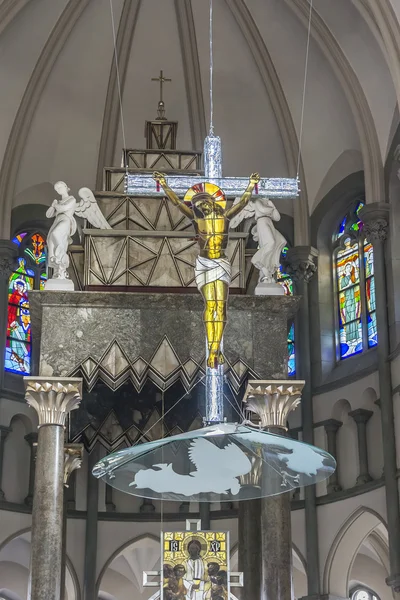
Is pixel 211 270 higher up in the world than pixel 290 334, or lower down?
lower down

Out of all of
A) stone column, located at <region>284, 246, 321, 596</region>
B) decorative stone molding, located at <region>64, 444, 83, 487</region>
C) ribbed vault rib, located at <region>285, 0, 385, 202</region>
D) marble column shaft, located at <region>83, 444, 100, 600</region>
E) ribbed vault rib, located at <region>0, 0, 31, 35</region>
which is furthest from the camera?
marble column shaft, located at <region>83, 444, 100, 600</region>

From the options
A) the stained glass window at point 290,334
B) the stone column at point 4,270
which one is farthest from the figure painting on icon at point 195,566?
the stone column at point 4,270

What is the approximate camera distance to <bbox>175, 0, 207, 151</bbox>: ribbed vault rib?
23558mm

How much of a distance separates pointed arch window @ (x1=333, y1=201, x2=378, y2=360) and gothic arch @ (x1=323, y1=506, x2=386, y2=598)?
2.94 metres

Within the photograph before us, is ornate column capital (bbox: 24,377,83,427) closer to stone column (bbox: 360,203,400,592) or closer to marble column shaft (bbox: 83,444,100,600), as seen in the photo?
marble column shaft (bbox: 83,444,100,600)

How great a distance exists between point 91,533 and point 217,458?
8.04 m

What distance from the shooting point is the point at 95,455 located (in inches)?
893

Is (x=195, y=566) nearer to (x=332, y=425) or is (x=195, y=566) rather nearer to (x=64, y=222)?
(x=64, y=222)

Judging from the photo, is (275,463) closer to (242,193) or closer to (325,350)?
(242,193)

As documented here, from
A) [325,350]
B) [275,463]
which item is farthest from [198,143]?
[275,463]

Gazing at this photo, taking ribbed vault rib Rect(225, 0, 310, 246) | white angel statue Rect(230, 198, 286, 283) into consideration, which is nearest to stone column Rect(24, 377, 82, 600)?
white angel statue Rect(230, 198, 286, 283)

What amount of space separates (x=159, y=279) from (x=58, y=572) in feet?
14.4

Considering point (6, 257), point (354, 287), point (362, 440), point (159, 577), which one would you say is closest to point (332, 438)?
point (362, 440)

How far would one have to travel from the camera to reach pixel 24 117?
76.3 ft
